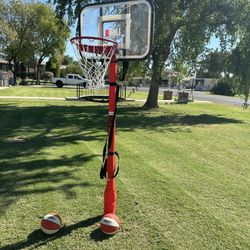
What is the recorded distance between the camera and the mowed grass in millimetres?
3676

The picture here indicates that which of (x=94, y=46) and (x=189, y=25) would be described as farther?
(x=189, y=25)

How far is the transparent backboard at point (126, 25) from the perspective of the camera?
14.3 ft

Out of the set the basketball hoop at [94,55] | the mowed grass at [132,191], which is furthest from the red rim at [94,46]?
the mowed grass at [132,191]

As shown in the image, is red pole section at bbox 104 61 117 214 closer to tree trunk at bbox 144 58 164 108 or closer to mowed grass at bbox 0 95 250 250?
mowed grass at bbox 0 95 250 250

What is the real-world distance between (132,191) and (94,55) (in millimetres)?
2095

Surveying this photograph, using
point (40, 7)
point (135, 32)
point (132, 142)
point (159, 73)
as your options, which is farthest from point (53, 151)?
point (40, 7)

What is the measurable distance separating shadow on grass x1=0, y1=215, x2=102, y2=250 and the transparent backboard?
2219 millimetres

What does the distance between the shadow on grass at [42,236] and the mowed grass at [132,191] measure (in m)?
0.01

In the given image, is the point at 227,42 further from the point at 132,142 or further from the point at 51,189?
the point at 51,189

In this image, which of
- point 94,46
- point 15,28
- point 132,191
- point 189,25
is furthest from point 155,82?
point 15,28

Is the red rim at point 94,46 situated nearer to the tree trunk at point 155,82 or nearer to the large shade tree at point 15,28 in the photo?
the tree trunk at point 155,82

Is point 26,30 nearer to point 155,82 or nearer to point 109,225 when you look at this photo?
point 155,82

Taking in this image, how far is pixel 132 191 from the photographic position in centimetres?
498

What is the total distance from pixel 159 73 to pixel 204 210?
1155cm
